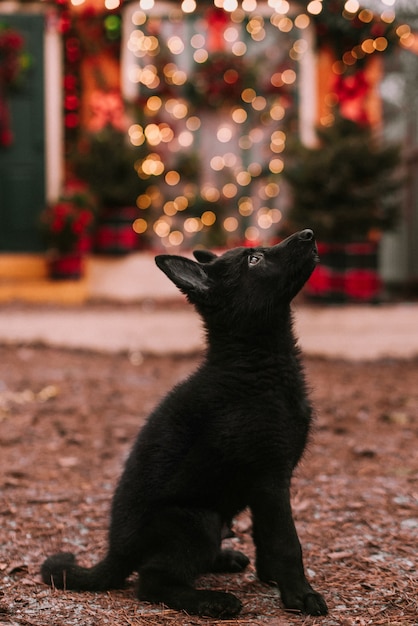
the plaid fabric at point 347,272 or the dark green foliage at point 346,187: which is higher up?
the dark green foliage at point 346,187

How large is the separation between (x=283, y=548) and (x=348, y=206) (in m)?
5.90

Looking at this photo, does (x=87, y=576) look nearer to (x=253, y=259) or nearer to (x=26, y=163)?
(x=253, y=259)

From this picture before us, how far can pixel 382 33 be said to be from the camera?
9367mm

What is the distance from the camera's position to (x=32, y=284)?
9273mm

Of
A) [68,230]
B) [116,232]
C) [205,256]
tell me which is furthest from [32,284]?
[205,256]

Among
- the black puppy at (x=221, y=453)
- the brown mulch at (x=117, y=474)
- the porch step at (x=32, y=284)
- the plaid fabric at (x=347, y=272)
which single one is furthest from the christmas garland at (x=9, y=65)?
the black puppy at (x=221, y=453)

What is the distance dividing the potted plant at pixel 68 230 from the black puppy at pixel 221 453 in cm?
696

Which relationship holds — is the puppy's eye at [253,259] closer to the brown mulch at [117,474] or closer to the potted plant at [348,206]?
the brown mulch at [117,474]

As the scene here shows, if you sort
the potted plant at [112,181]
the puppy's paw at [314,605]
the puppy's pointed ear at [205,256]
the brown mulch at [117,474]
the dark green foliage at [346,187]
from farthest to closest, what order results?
the potted plant at [112,181] < the dark green foliage at [346,187] < the puppy's pointed ear at [205,256] < the brown mulch at [117,474] < the puppy's paw at [314,605]

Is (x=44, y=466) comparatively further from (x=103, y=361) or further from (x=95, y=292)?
(x=95, y=292)

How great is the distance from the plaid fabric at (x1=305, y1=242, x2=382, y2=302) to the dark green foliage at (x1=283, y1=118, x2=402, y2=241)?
0.42 feet

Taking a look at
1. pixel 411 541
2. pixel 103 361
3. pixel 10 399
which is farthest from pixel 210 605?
pixel 103 361

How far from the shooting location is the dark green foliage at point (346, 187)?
7629mm

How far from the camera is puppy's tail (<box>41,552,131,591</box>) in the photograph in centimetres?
241
